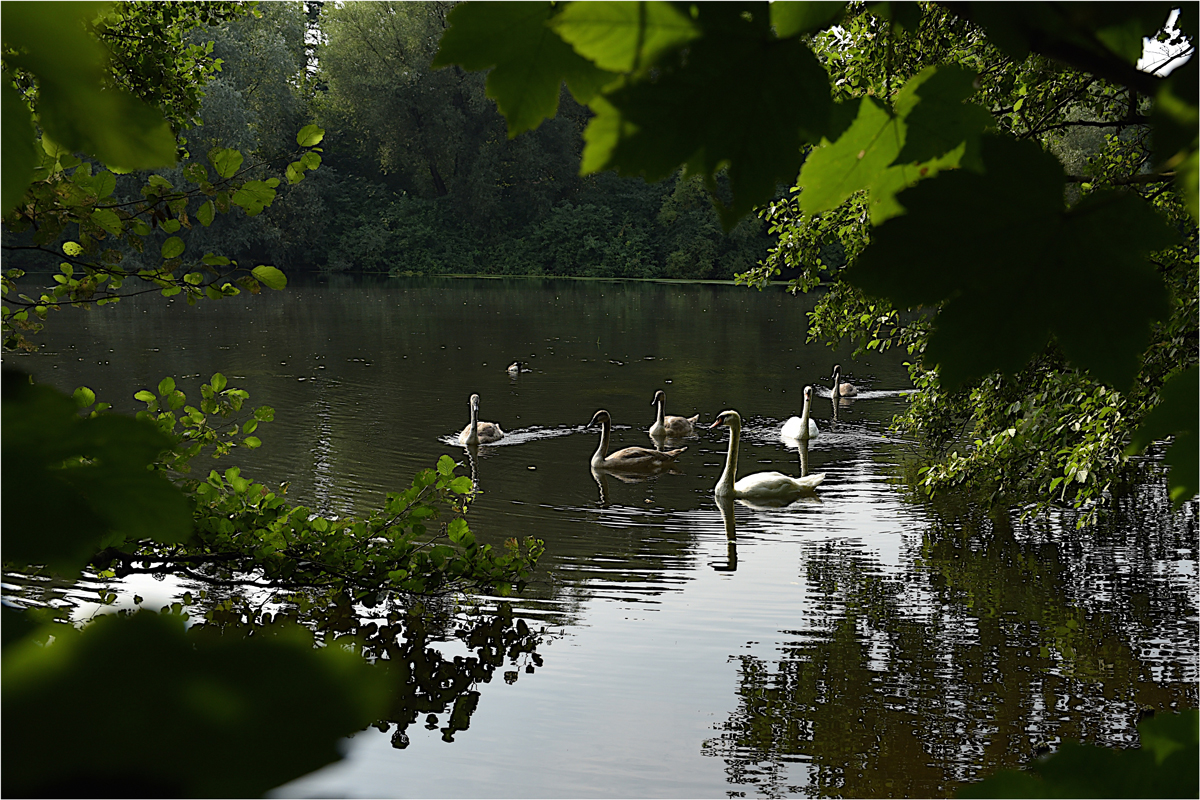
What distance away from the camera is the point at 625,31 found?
48 centimetres

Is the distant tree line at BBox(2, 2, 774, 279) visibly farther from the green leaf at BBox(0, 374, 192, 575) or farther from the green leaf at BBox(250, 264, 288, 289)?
the green leaf at BBox(0, 374, 192, 575)

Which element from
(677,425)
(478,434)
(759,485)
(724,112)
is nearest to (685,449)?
(677,425)

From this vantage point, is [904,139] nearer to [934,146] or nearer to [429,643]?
[934,146]

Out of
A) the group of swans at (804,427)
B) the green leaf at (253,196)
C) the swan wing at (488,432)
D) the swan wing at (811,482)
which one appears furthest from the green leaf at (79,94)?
the group of swans at (804,427)

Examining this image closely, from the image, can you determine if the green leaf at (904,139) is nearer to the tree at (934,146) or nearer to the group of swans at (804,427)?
the tree at (934,146)

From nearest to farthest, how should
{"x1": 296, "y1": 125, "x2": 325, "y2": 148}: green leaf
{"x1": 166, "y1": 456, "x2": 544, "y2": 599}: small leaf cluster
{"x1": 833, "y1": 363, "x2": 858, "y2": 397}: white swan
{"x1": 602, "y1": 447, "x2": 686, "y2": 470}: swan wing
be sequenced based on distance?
{"x1": 296, "y1": 125, "x2": 325, "y2": 148}: green leaf → {"x1": 166, "y1": 456, "x2": 544, "y2": 599}: small leaf cluster → {"x1": 602, "y1": 447, "x2": 686, "y2": 470}: swan wing → {"x1": 833, "y1": 363, "x2": 858, "y2": 397}: white swan

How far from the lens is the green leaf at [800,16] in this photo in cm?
53

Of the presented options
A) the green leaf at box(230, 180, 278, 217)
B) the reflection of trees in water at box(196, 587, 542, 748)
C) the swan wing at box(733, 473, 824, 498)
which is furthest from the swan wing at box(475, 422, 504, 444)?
the green leaf at box(230, 180, 278, 217)

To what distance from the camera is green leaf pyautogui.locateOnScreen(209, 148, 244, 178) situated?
8.52 feet

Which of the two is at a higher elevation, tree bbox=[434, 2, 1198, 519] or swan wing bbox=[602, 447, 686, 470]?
swan wing bbox=[602, 447, 686, 470]

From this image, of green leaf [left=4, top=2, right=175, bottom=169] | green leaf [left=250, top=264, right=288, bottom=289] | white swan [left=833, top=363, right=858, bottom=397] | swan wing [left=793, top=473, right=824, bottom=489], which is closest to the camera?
green leaf [left=4, top=2, right=175, bottom=169]

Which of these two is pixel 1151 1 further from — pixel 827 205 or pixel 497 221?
pixel 497 221

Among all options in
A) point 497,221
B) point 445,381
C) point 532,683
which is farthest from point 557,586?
point 497,221

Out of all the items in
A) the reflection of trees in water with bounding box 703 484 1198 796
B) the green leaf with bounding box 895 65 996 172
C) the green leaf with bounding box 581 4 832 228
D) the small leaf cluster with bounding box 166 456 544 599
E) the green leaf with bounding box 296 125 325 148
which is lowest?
the reflection of trees in water with bounding box 703 484 1198 796
